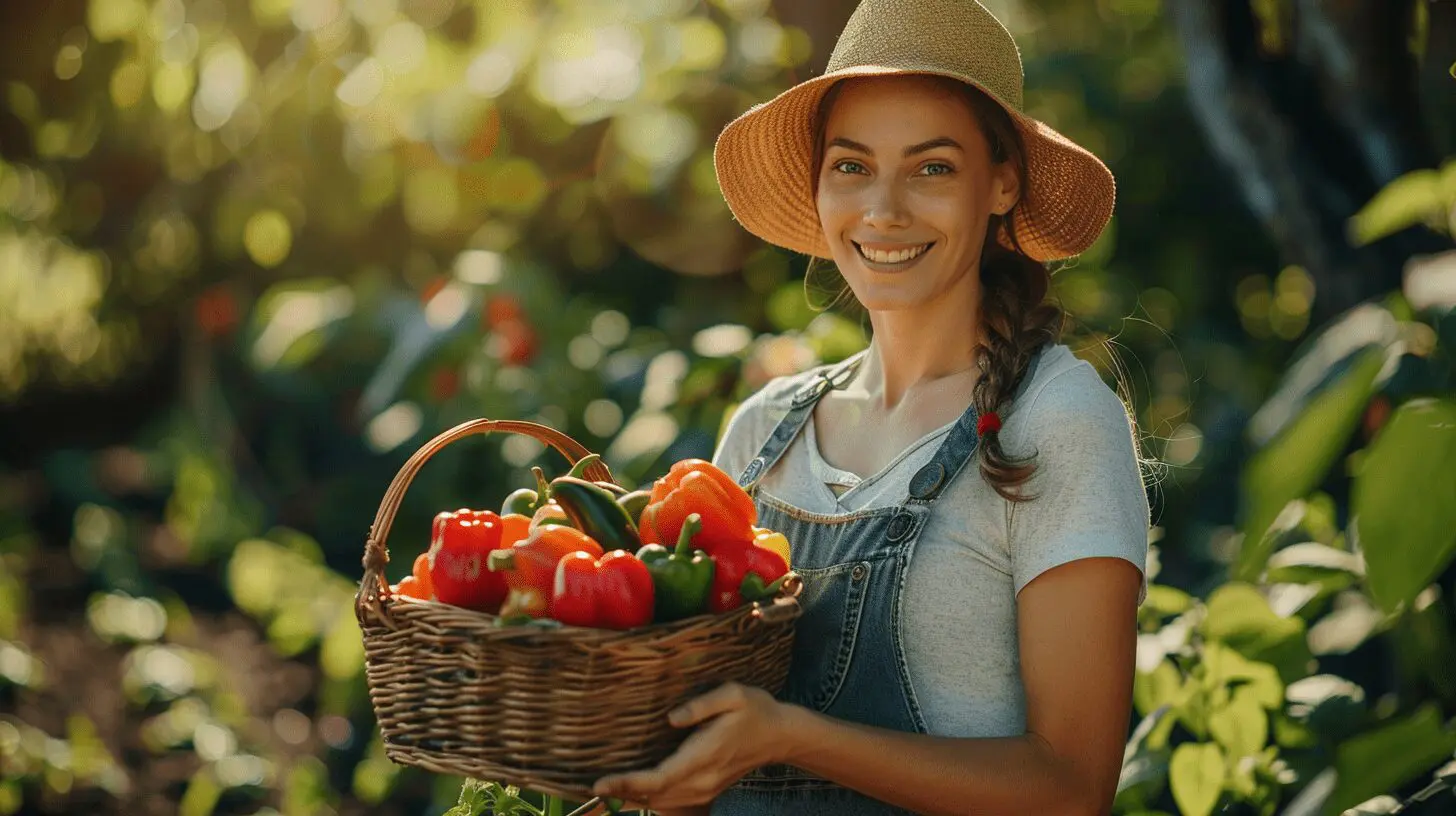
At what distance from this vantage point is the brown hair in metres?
1.71

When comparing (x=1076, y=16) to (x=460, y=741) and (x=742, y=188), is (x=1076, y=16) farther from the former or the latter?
(x=460, y=741)

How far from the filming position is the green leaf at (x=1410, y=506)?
4.97 ft

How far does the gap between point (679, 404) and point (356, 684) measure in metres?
1.44

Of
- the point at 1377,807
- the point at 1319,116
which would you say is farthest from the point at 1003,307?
the point at 1319,116

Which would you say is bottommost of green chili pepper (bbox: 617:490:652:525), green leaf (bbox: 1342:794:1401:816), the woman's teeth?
green leaf (bbox: 1342:794:1401:816)

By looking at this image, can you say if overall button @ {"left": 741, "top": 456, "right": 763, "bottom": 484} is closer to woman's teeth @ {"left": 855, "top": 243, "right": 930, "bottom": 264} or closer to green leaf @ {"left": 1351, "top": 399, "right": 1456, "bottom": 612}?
woman's teeth @ {"left": 855, "top": 243, "right": 930, "bottom": 264}

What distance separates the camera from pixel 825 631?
179cm

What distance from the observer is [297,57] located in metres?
4.45

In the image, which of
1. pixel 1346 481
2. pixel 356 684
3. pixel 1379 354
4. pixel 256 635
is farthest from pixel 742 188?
pixel 256 635

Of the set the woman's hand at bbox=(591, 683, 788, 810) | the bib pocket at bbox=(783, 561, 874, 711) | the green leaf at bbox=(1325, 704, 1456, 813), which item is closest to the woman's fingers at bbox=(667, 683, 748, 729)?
the woman's hand at bbox=(591, 683, 788, 810)

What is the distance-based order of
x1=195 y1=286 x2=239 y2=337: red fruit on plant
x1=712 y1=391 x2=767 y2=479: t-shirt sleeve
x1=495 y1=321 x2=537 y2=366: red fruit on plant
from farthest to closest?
x1=195 y1=286 x2=239 y2=337: red fruit on plant
x1=495 y1=321 x2=537 y2=366: red fruit on plant
x1=712 y1=391 x2=767 y2=479: t-shirt sleeve

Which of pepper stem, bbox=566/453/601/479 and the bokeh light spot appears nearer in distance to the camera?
pepper stem, bbox=566/453/601/479

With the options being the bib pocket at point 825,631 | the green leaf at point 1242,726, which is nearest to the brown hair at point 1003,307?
the bib pocket at point 825,631

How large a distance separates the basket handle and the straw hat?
0.56m
